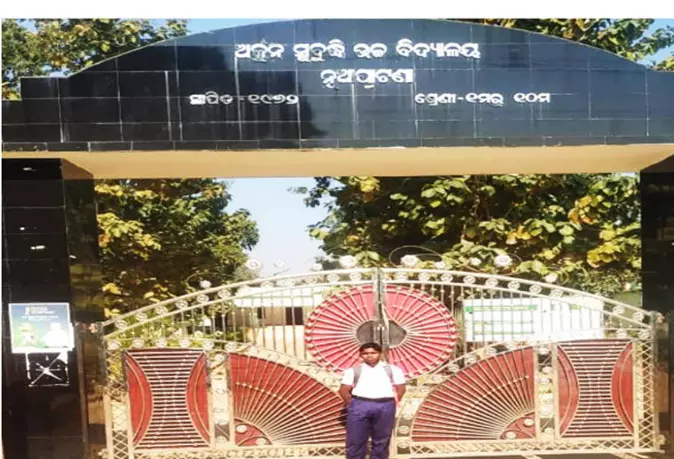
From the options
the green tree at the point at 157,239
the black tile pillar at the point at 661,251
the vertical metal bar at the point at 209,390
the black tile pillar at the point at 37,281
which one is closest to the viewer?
the black tile pillar at the point at 37,281

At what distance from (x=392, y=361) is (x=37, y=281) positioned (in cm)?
252

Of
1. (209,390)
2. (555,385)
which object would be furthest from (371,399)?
(555,385)

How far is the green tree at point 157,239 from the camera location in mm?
7441

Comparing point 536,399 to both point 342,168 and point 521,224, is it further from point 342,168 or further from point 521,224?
point 521,224

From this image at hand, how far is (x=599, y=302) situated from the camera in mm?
4238

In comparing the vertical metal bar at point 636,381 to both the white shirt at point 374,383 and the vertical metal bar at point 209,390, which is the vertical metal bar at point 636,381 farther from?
the vertical metal bar at point 209,390

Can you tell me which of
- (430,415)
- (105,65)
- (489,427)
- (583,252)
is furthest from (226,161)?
(583,252)

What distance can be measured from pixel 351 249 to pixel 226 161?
12.1 ft

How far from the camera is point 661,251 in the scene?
14.6 ft

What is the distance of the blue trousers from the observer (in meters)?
A: 3.75

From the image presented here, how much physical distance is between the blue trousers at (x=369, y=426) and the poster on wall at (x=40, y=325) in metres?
1.98

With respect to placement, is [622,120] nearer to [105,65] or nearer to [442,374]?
[442,374]

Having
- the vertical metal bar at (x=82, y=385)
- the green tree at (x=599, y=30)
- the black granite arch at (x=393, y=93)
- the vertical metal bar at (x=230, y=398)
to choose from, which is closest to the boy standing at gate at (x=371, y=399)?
the vertical metal bar at (x=230, y=398)

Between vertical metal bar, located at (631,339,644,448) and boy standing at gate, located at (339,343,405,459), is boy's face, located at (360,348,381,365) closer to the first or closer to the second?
boy standing at gate, located at (339,343,405,459)
